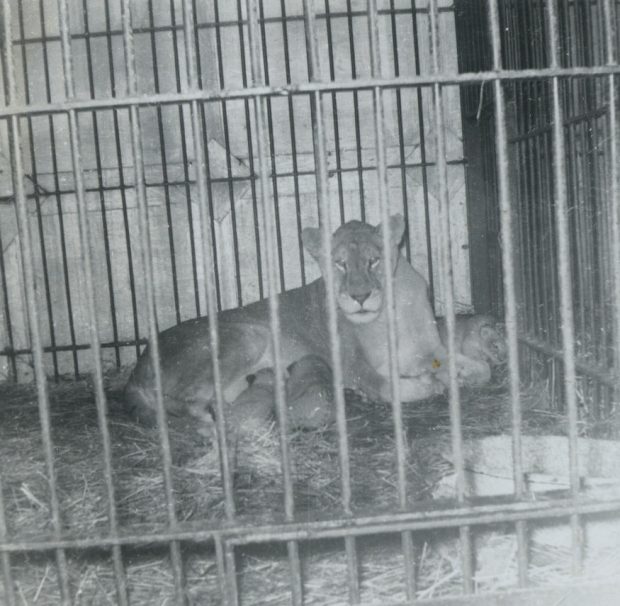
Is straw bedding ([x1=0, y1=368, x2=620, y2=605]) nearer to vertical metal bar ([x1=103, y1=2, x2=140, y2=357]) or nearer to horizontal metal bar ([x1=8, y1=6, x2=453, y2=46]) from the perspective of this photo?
vertical metal bar ([x1=103, y1=2, x2=140, y2=357])

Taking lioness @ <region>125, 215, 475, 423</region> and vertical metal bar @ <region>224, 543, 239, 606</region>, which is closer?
vertical metal bar @ <region>224, 543, 239, 606</region>

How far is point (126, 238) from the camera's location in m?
7.15

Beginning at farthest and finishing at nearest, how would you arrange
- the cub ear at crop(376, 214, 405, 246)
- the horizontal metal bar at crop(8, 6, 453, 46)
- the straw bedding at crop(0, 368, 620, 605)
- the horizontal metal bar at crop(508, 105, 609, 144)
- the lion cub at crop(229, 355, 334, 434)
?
the horizontal metal bar at crop(8, 6, 453, 46) → the cub ear at crop(376, 214, 405, 246) → the lion cub at crop(229, 355, 334, 434) → the horizontal metal bar at crop(508, 105, 609, 144) → the straw bedding at crop(0, 368, 620, 605)

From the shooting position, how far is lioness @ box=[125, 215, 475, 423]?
5457mm

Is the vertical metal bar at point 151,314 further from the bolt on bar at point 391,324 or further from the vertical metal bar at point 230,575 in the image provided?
the bolt on bar at point 391,324

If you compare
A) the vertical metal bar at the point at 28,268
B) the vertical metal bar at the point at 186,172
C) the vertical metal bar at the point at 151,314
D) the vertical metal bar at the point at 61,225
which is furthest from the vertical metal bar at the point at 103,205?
the vertical metal bar at the point at 151,314

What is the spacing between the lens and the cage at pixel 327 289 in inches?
101

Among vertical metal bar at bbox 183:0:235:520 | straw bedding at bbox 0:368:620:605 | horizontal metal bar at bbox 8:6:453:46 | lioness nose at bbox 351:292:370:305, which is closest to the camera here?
vertical metal bar at bbox 183:0:235:520

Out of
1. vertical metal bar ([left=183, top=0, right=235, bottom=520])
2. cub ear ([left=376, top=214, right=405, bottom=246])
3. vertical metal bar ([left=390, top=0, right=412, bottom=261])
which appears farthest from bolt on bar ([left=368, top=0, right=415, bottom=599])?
vertical metal bar ([left=390, top=0, right=412, bottom=261])

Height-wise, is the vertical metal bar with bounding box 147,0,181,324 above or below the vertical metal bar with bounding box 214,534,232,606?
above

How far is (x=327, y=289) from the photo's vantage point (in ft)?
8.55

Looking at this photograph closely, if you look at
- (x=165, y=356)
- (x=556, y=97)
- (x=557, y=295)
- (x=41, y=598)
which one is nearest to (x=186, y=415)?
(x=165, y=356)

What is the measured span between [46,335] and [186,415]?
298 cm

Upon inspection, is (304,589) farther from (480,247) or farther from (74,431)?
(480,247)
